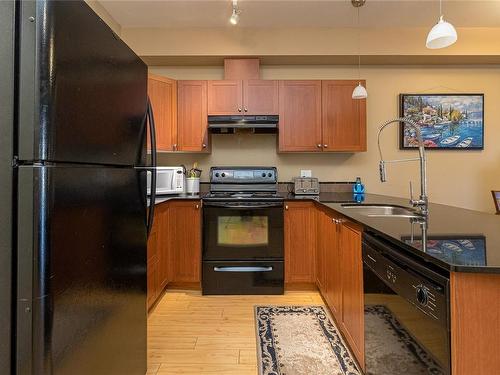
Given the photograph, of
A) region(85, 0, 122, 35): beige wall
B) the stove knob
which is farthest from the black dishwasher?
region(85, 0, 122, 35): beige wall

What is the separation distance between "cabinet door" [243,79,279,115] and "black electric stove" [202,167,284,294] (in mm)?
989

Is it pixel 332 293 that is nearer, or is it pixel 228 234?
pixel 332 293

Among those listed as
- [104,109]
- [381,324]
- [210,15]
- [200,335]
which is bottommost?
[200,335]

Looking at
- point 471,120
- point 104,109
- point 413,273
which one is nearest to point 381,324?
point 413,273

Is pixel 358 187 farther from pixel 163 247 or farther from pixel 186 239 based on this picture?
pixel 163 247

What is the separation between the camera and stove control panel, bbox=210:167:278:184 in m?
3.42

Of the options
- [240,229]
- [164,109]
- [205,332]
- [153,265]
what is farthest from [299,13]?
[205,332]

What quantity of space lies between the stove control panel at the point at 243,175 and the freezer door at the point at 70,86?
2.13 meters

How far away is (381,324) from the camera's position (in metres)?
1.31

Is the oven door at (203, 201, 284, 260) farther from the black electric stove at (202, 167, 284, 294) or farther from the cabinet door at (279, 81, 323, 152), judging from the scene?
the cabinet door at (279, 81, 323, 152)

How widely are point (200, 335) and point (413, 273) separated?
65.4 inches

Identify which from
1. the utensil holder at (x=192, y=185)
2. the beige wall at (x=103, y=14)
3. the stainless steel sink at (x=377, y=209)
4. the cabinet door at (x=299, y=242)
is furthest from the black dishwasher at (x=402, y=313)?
the beige wall at (x=103, y=14)

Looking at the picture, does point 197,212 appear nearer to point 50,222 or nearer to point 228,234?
point 228,234

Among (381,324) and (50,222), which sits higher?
(50,222)
